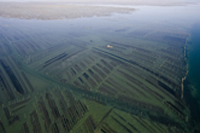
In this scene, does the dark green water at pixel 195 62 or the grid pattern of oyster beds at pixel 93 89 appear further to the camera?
the dark green water at pixel 195 62

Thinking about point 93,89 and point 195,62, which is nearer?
point 93,89

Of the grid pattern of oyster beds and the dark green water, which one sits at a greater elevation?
the grid pattern of oyster beds

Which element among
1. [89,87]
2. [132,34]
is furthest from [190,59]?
[89,87]

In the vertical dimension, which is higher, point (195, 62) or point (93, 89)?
point (93, 89)

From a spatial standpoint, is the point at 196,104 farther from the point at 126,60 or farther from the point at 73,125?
the point at 73,125

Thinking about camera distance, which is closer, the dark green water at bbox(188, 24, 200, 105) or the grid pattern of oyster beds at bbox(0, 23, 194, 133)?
the grid pattern of oyster beds at bbox(0, 23, 194, 133)

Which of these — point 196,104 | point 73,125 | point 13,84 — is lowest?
point 196,104

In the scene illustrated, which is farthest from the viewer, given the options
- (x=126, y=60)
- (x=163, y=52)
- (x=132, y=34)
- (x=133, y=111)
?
(x=132, y=34)

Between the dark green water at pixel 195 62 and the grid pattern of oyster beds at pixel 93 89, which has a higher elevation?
the grid pattern of oyster beds at pixel 93 89
